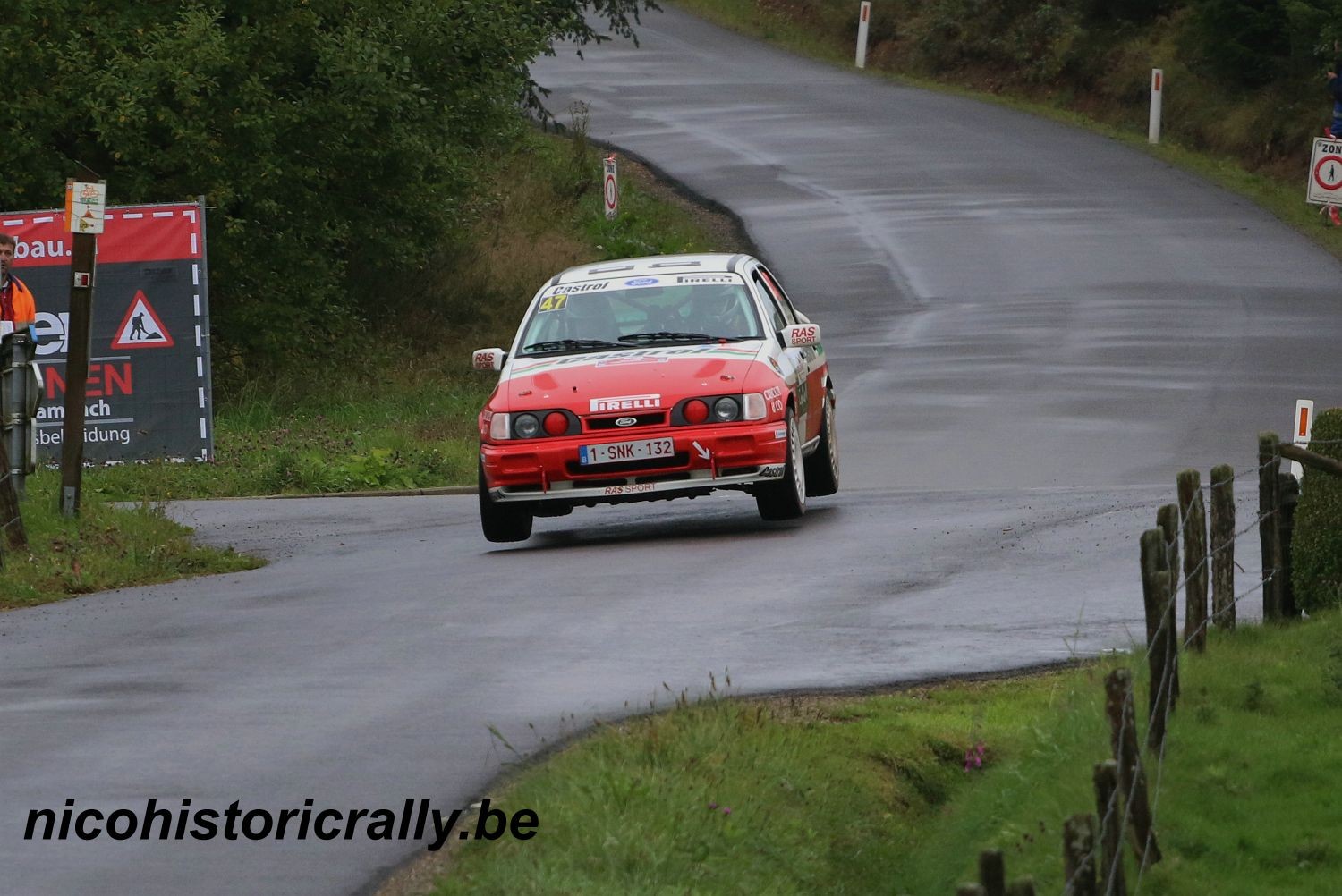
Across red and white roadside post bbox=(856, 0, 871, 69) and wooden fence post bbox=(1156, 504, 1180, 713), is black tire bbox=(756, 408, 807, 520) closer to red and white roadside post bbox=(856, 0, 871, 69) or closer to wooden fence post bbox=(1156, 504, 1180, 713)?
wooden fence post bbox=(1156, 504, 1180, 713)

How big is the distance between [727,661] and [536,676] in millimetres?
853

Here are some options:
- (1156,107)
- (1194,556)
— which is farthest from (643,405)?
(1156,107)

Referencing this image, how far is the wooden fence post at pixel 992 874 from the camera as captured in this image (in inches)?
183

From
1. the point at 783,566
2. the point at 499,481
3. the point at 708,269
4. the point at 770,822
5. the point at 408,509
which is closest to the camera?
the point at 770,822

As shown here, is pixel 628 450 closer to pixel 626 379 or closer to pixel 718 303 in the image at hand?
pixel 626 379

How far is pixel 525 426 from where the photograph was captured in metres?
14.5

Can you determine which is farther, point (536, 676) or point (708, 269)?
point (708, 269)

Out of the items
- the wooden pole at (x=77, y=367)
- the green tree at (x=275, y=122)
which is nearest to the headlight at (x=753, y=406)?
the wooden pole at (x=77, y=367)

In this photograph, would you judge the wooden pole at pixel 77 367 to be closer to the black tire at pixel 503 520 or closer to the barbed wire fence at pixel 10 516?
the barbed wire fence at pixel 10 516

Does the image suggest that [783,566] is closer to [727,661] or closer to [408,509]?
[727,661]

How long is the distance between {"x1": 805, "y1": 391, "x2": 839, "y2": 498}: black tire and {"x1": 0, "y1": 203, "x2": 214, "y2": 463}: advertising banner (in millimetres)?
6633

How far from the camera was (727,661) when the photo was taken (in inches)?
413

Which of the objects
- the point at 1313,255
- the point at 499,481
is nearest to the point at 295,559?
the point at 499,481

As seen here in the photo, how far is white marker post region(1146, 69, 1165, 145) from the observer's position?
40.9 metres
